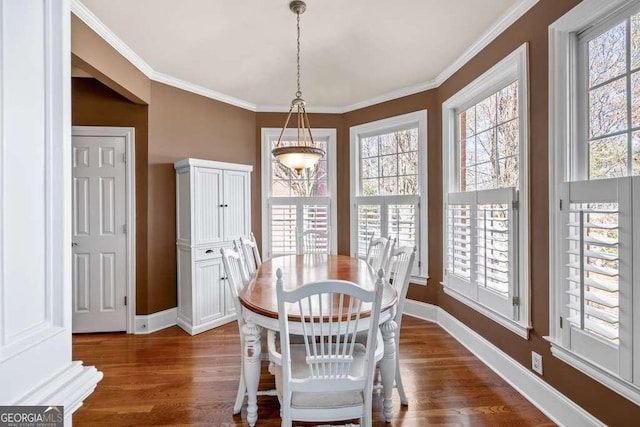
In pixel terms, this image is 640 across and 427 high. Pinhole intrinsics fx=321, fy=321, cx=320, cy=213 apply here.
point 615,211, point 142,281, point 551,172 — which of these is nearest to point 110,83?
point 142,281

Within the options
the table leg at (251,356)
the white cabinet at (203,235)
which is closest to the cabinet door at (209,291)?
the white cabinet at (203,235)

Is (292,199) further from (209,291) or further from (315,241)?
(209,291)

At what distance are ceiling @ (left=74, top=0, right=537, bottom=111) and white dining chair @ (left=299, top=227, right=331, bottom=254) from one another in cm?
170

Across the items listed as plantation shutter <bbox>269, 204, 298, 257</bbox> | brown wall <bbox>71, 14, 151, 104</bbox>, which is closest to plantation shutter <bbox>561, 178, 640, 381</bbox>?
plantation shutter <bbox>269, 204, 298, 257</bbox>

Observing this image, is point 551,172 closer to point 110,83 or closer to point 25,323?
point 25,323

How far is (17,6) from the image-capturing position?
2.15 feet

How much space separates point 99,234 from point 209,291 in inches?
48.8

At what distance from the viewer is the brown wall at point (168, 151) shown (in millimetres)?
3391

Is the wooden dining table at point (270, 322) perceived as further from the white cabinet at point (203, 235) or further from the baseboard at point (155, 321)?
the baseboard at point (155, 321)

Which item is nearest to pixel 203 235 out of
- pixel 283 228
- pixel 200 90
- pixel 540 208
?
pixel 283 228

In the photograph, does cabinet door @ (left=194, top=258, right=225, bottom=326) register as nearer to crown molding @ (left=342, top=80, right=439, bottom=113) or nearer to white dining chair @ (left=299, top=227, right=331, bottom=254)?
white dining chair @ (left=299, top=227, right=331, bottom=254)

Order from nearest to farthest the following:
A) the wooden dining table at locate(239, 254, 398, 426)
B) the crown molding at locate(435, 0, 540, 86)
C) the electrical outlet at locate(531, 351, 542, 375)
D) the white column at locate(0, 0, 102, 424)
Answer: the white column at locate(0, 0, 102, 424), the wooden dining table at locate(239, 254, 398, 426), the electrical outlet at locate(531, 351, 542, 375), the crown molding at locate(435, 0, 540, 86)

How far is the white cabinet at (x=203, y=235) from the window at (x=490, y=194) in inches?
94.1

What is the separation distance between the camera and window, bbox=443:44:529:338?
7.58 feet
